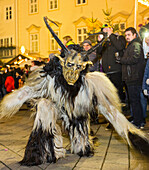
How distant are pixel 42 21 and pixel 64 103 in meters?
18.5

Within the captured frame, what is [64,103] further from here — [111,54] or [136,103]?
[111,54]

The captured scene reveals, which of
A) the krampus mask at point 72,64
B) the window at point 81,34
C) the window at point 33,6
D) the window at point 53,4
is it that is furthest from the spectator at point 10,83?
the window at point 33,6

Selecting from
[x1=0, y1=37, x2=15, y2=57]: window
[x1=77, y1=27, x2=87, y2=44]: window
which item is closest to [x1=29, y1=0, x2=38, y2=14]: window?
[x1=0, y1=37, x2=15, y2=57]: window

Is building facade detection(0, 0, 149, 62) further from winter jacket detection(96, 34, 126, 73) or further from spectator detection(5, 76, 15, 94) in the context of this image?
winter jacket detection(96, 34, 126, 73)

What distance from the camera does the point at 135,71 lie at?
451 cm

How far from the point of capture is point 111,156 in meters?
3.10

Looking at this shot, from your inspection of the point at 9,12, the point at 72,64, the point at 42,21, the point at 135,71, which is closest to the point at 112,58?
the point at 135,71

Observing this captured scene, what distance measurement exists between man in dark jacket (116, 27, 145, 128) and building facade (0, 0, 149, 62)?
1248 cm

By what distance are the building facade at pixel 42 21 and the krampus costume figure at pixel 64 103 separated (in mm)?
14425

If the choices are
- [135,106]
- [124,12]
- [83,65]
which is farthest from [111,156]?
[124,12]

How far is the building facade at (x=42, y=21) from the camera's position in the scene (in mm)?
16984

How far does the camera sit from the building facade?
17.0m

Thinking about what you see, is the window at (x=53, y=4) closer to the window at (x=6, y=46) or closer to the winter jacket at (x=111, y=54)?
the window at (x=6, y=46)

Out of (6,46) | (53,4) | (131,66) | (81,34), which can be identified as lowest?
(131,66)
